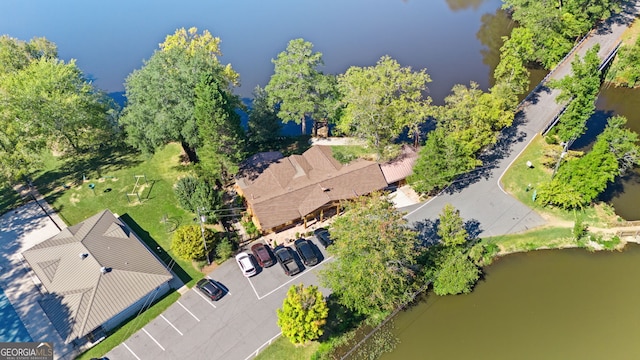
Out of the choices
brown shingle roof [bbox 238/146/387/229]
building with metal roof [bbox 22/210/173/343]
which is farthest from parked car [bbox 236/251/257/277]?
building with metal roof [bbox 22/210/173/343]

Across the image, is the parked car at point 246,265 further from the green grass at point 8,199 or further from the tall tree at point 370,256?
the green grass at point 8,199

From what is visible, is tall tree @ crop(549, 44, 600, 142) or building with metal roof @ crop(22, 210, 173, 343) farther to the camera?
tall tree @ crop(549, 44, 600, 142)

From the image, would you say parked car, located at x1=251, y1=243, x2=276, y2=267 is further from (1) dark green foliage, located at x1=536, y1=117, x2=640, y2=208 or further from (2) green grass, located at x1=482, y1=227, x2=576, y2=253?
(1) dark green foliage, located at x1=536, y1=117, x2=640, y2=208

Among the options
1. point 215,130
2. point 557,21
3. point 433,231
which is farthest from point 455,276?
point 557,21

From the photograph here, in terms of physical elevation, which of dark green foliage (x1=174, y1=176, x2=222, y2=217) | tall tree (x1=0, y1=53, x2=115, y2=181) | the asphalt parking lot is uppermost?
tall tree (x1=0, y1=53, x2=115, y2=181)

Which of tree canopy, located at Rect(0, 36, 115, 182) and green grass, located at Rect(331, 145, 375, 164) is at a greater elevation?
tree canopy, located at Rect(0, 36, 115, 182)

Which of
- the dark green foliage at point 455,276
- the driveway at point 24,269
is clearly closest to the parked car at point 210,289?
the driveway at point 24,269

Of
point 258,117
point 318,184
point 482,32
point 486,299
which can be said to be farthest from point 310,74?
point 482,32
